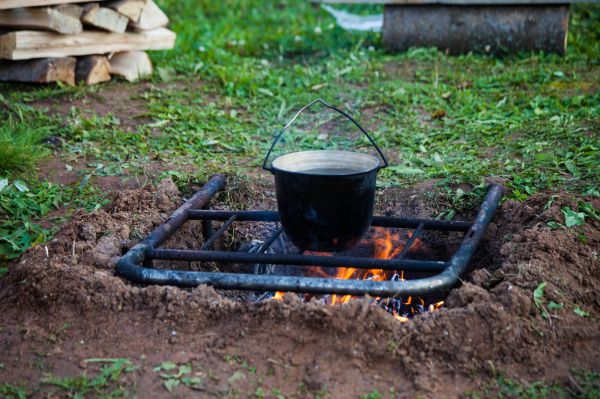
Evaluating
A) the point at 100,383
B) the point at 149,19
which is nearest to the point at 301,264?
the point at 100,383

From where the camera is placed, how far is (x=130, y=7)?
6871 mm

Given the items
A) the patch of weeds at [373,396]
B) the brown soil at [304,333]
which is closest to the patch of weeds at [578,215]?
the brown soil at [304,333]

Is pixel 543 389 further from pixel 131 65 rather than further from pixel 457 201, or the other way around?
pixel 131 65

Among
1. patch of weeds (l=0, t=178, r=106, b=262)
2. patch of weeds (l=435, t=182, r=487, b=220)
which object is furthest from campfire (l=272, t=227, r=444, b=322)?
patch of weeds (l=0, t=178, r=106, b=262)

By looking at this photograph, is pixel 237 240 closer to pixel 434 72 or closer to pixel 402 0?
pixel 434 72

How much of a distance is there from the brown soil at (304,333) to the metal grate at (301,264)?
88mm

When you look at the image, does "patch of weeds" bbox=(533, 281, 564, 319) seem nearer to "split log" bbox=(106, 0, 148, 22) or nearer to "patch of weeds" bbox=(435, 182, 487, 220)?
"patch of weeds" bbox=(435, 182, 487, 220)

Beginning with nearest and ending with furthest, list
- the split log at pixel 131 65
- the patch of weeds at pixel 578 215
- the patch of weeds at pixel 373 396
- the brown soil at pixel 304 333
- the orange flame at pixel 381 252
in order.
Answer: the patch of weeds at pixel 373 396
the brown soil at pixel 304 333
the patch of weeds at pixel 578 215
the orange flame at pixel 381 252
the split log at pixel 131 65

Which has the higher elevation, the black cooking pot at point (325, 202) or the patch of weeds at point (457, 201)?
the black cooking pot at point (325, 202)

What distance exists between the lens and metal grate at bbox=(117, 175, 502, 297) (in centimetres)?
318

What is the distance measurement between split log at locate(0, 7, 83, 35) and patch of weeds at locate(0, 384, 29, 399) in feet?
14.0

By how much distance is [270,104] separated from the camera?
665 centimetres

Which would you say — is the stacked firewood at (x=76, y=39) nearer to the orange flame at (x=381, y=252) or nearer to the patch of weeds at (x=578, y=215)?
the orange flame at (x=381, y=252)

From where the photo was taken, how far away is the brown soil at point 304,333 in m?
2.88
